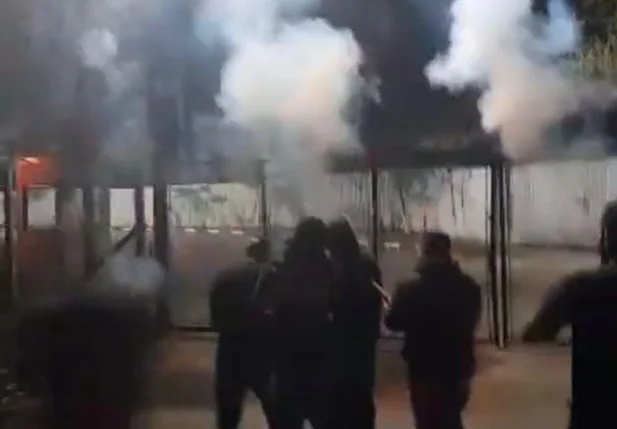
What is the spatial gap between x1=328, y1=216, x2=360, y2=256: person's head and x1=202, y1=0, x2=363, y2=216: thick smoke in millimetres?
19

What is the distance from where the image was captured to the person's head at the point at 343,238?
967mm

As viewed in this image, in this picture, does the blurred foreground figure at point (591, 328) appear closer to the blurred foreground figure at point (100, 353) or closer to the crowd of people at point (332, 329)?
the crowd of people at point (332, 329)

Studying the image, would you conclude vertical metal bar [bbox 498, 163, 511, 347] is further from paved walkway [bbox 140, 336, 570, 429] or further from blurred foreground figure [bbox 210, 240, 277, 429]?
blurred foreground figure [bbox 210, 240, 277, 429]

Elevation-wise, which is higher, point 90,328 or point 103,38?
point 103,38

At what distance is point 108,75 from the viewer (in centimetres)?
101

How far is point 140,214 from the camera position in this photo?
0.99m

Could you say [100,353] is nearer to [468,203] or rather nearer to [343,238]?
[343,238]

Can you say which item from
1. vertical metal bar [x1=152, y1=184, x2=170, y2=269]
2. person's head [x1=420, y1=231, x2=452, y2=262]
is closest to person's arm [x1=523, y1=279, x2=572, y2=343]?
person's head [x1=420, y1=231, x2=452, y2=262]

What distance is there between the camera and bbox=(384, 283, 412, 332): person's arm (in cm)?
96

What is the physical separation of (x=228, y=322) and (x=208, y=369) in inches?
2.2

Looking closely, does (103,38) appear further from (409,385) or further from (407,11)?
(409,385)

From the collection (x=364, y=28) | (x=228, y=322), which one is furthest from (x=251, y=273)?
(x=364, y=28)

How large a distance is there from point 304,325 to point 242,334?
7 centimetres

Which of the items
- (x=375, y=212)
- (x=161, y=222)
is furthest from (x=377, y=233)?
(x=161, y=222)
